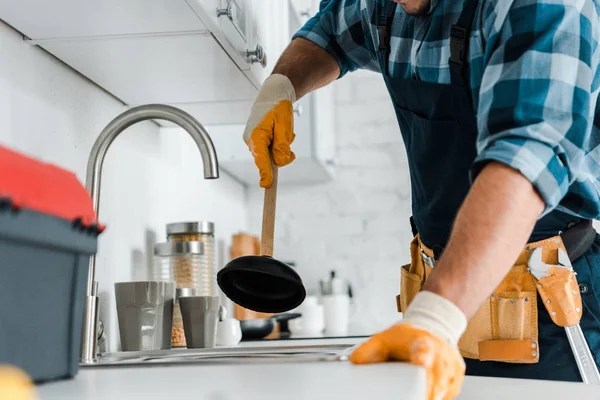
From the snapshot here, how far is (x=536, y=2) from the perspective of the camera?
3.59 feet

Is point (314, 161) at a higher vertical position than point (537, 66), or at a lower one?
higher

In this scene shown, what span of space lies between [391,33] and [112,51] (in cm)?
52

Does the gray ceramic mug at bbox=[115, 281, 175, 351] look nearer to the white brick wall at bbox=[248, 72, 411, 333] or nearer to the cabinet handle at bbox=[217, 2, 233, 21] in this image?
the cabinet handle at bbox=[217, 2, 233, 21]

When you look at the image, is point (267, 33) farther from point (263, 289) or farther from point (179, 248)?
point (263, 289)

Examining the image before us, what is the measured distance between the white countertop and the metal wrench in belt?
0.73 feet

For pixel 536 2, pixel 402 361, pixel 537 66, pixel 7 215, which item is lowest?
pixel 402 361

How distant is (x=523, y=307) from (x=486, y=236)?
1.40 ft

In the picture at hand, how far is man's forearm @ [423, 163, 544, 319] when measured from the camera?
933 mm

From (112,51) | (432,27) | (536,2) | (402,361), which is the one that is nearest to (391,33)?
(432,27)

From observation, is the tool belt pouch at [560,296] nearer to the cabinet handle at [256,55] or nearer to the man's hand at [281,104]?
the man's hand at [281,104]

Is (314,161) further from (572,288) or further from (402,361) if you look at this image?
(402,361)

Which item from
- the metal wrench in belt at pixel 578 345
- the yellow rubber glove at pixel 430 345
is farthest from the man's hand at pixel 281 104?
the yellow rubber glove at pixel 430 345


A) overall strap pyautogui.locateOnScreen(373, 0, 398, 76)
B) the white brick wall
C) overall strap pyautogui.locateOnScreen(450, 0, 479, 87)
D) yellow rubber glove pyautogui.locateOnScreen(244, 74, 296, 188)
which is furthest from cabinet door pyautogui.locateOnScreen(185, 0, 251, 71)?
the white brick wall

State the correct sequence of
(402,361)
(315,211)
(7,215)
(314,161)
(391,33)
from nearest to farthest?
1. (7,215)
2. (402,361)
3. (391,33)
4. (314,161)
5. (315,211)
